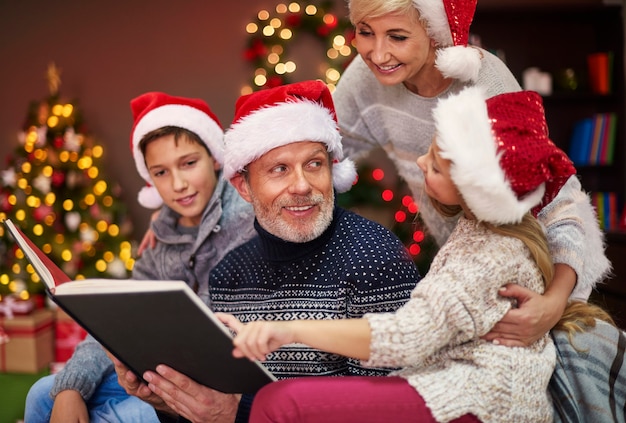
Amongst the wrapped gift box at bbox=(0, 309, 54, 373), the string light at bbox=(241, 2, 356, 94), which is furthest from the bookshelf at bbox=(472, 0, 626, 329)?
the wrapped gift box at bbox=(0, 309, 54, 373)

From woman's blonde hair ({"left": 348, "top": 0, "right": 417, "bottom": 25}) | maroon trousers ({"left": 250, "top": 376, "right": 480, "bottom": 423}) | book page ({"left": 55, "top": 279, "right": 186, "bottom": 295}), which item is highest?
woman's blonde hair ({"left": 348, "top": 0, "right": 417, "bottom": 25})

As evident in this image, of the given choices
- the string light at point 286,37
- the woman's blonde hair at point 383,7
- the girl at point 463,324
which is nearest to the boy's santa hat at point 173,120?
the woman's blonde hair at point 383,7

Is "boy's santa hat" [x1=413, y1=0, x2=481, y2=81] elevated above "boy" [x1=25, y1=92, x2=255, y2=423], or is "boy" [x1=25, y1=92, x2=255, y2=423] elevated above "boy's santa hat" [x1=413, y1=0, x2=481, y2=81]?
"boy's santa hat" [x1=413, y1=0, x2=481, y2=81]

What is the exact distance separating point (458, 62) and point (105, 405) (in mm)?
1452

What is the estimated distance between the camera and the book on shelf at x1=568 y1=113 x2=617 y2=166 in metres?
4.88

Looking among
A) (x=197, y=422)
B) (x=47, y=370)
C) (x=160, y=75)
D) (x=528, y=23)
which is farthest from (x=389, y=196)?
(x=197, y=422)

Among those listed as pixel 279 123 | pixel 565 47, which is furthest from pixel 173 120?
pixel 565 47

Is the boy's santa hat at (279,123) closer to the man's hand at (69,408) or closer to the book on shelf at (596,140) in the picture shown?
the man's hand at (69,408)

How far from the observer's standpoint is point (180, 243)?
7.83 feet

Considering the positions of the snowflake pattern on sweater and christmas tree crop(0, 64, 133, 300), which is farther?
christmas tree crop(0, 64, 133, 300)

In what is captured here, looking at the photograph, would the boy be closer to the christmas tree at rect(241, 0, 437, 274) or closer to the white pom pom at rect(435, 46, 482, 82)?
the white pom pom at rect(435, 46, 482, 82)

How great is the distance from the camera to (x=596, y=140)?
16.2 feet

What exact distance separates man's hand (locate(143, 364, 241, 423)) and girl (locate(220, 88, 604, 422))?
274mm

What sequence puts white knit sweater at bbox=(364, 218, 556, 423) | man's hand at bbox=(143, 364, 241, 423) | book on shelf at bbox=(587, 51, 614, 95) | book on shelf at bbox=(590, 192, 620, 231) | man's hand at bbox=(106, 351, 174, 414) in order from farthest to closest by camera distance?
book on shelf at bbox=(587, 51, 614, 95) < book on shelf at bbox=(590, 192, 620, 231) < man's hand at bbox=(106, 351, 174, 414) < man's hand at bbox=(143, 364, 241, 423) < white knit sweater at bbox=(364, 218, 556, 423)
